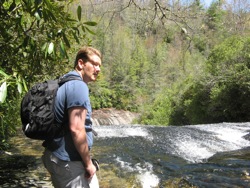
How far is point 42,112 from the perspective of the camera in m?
2.28

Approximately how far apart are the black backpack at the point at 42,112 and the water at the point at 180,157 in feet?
11.7

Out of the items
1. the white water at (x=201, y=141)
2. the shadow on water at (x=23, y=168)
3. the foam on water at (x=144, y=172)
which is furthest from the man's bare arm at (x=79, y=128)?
the white water at (x=201, y=141)

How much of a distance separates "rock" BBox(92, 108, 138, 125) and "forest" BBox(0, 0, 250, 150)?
4.76 feet

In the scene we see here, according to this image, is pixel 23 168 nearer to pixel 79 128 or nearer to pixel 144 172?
pixel 144 172

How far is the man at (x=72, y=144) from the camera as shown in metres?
2.21

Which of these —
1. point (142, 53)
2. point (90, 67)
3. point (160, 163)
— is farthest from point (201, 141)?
point (142, 53)

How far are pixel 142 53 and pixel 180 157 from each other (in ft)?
134

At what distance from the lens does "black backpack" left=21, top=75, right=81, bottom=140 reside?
2266 mm

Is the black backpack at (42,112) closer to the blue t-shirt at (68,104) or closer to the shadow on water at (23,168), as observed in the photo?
the blue t-shirt at (68,104)

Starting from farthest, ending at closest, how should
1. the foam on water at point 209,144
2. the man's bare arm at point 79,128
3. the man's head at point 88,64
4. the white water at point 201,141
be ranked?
the white water at point 201,141
the foam on water at point 209,144
the man's head at point 88,64
the man's bare arm at point 79,128

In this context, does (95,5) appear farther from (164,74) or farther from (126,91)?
(164,74)

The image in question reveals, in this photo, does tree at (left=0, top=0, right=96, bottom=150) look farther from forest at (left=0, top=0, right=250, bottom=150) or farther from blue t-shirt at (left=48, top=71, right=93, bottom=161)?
blue t-shirt at (left=48, top=71, right=93, bottom=161)

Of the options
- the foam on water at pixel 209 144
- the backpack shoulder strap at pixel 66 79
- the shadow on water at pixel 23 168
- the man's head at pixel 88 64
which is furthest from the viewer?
the foam on water at pixel 209 144

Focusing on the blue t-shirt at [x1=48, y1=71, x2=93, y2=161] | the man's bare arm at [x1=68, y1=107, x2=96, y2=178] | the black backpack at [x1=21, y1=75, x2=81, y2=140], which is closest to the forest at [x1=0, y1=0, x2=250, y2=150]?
the black backpack at [x1=21, y1=75, x2=81, y2=140]
